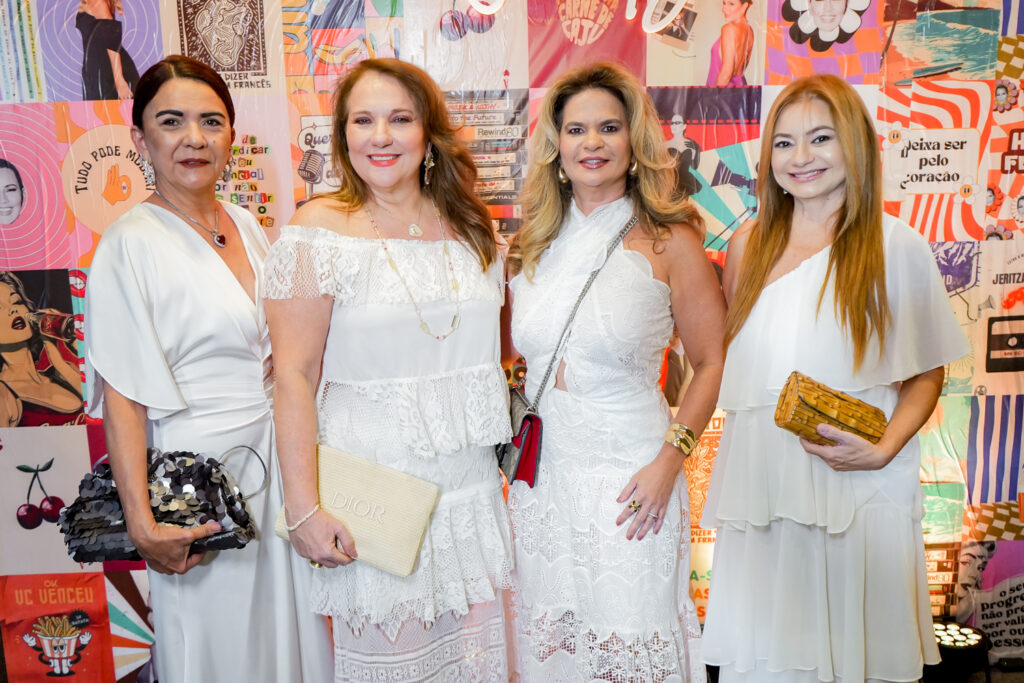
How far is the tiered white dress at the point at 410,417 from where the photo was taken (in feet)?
6.52

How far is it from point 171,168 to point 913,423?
2261mm

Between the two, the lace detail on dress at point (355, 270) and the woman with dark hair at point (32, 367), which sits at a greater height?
the lace detail on dress at point (355, 270)

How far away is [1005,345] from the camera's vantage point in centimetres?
317

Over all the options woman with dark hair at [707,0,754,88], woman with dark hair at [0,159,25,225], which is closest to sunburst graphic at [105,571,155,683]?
woman with dark hair at [0,159,25,225]

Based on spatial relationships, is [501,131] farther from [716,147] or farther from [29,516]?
[29,516]

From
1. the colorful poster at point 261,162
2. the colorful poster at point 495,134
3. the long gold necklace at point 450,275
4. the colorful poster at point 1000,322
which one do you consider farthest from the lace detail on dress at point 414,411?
the colorful poster at point 1000,322

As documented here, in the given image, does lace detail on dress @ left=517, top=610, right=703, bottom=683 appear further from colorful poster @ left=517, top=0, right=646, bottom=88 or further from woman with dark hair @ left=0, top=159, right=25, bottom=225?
woman with dark hair @ left=0, top=159, right=25, bottom=225

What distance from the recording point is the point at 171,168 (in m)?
2.18

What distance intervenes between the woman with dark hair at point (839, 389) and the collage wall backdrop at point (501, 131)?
1092 millimetres

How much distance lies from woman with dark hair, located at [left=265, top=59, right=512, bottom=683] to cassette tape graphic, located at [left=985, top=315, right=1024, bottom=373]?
2.35m

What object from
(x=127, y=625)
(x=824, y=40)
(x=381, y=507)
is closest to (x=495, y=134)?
(x=824, y=40)

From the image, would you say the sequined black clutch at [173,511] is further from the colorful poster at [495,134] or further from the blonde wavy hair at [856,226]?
the blonde wavy hair at [856,226]

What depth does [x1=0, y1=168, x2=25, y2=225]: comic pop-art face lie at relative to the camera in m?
3.03

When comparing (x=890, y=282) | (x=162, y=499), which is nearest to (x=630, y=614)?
(x=890, y=282)
